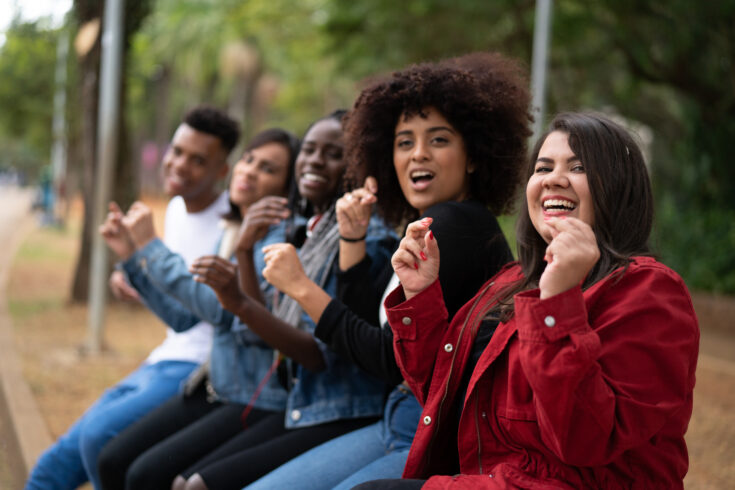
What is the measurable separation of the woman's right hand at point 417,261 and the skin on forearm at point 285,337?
730mm

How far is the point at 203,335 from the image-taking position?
372 cm

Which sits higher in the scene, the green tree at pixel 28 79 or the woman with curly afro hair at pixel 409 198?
the green tree at pixel 28 79

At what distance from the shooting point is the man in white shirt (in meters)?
3.32

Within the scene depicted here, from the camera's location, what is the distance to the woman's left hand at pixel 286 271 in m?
2.54

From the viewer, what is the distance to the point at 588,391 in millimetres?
1653

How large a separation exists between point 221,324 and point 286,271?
2.57ft

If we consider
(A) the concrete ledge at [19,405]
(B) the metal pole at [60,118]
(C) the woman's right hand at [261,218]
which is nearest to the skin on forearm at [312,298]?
(C) the woman's right hand at [261,218]

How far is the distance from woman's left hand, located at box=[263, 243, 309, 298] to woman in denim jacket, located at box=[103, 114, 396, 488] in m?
0.30

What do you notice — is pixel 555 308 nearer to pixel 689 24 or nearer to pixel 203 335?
pixel 203 335

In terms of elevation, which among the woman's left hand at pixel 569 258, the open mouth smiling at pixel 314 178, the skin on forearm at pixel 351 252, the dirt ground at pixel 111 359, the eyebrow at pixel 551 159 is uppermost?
the eyebrow at pixel 551 159

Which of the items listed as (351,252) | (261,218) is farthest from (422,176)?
(261,218)

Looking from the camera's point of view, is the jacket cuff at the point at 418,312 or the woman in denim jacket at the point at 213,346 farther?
the woman in denim jacket at the point at 213,346

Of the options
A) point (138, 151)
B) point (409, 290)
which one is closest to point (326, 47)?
point (409, 290)

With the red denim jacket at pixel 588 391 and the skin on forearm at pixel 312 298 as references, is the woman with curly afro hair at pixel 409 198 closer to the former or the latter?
the skin on forearm at pixel 312 298
